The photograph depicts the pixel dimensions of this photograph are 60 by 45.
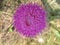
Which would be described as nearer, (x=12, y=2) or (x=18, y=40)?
(x=18, y=40)

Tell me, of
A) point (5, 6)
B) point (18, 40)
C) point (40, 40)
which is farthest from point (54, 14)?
point (5, 6)

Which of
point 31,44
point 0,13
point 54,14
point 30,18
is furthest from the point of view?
point 0,13

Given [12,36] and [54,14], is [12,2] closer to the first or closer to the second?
[12,36]

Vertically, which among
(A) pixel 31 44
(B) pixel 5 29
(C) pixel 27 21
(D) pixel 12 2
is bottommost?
(A) pixel 31 44

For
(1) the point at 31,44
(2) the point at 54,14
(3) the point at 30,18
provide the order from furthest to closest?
(1) the point at 31,44 → (2) the point at 54,14 → (3) the point at 30,18

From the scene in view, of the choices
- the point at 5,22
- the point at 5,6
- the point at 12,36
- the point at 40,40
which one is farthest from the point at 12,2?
the point at 40,40

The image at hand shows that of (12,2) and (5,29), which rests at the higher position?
(12,2)
